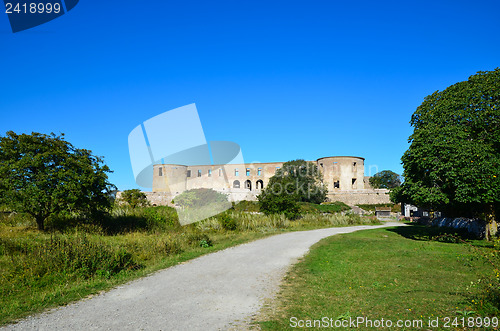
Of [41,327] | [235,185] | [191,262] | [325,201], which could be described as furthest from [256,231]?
[235,185]

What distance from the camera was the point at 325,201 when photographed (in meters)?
54.5

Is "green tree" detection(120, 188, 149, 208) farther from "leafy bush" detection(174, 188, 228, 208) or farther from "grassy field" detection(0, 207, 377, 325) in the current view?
"grassy field" detection(0, 207, 377, 325)

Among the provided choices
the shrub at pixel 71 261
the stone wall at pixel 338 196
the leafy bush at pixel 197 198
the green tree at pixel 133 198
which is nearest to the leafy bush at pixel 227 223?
the shrub at pixel 71 261

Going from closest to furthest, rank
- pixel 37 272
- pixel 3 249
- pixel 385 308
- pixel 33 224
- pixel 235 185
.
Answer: pixel 385 308 < pixel 37 272 < pixel 3 249 < pixel 33 224 < pixel 235 185

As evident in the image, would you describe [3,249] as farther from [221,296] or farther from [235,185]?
[235,185]

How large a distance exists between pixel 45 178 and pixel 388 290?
14.1 meters

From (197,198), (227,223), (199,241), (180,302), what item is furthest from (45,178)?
(197,198)

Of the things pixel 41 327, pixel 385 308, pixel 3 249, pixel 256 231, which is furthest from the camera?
pixel 256 231

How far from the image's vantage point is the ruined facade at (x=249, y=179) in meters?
54.5

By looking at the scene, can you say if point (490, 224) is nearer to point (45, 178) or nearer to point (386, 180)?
point (45, 178)

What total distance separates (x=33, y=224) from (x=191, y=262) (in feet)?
36.0

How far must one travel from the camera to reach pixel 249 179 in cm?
6781

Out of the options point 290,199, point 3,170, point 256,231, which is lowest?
point 256,231

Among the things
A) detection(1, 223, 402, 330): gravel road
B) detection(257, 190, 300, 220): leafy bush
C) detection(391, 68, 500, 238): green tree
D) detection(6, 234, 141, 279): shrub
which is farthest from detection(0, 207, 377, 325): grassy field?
detection(257, 190, 300, 220): leafy bush
